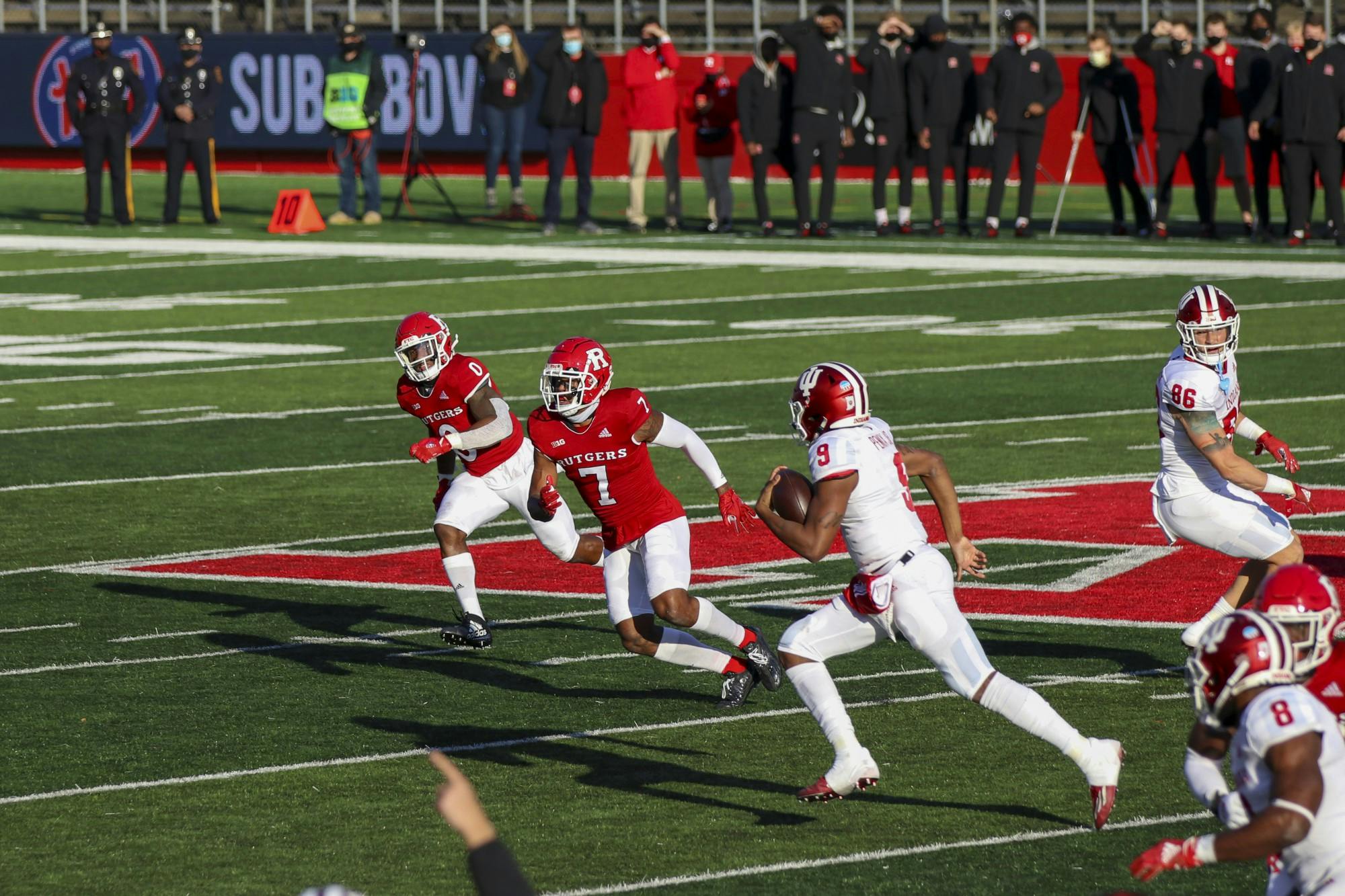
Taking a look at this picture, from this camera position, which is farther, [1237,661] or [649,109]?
[649,109]

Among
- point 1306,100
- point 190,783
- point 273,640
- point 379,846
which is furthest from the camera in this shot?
point 1306,100

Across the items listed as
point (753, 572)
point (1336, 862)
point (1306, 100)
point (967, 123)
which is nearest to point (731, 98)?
point (967, 123)

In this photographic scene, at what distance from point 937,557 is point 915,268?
1949 centimetres

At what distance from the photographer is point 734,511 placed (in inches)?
363

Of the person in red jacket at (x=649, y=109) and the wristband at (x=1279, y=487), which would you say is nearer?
the wristband at (x=1279, y=487)

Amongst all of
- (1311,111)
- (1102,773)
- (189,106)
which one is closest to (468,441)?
(1102,773)

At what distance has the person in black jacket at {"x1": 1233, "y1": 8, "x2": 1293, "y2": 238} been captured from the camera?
27969mm

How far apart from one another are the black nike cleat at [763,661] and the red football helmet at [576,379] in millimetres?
1058

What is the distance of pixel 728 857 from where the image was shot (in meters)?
7.48

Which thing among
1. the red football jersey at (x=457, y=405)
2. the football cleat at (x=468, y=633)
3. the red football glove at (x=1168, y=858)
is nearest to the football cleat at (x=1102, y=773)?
the red football glove at (x=1168, y=858)

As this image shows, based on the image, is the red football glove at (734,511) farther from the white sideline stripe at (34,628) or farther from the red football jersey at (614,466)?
the white sideline stripe at (34,628)

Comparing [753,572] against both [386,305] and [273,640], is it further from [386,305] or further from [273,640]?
[386,305]

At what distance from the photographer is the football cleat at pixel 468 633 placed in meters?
10.5

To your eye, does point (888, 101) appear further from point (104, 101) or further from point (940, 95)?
point (104, 101)
